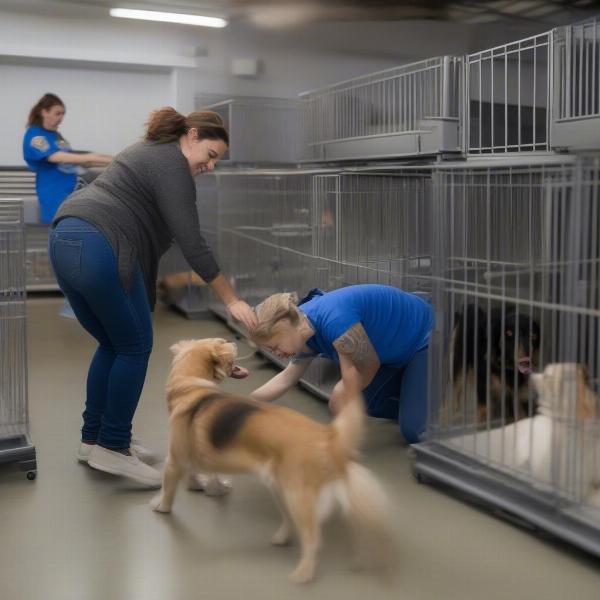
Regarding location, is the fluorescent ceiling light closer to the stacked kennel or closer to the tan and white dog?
the stacked kennel

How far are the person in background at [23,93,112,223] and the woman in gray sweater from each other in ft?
9.88

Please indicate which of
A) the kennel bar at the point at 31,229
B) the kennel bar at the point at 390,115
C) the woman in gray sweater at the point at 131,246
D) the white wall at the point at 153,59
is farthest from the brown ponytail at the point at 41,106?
the woman in gray sweater at the point at 131,246

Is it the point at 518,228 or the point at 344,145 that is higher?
the point at 344,145

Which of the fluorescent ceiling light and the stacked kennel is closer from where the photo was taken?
the stacked kennel

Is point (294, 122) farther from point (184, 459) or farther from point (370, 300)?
point (184, 459)

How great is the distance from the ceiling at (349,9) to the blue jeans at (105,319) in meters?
4.19

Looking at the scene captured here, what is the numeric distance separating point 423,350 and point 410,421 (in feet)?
0.87

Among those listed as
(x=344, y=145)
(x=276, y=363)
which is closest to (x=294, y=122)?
(x=344, y=145)

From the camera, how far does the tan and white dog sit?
191cm

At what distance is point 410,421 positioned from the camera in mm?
2902

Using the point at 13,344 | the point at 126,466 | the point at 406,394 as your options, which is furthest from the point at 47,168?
the point at 406,394

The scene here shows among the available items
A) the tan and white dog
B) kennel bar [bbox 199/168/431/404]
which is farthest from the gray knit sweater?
kennel bar [bbox 199/168/431/404]

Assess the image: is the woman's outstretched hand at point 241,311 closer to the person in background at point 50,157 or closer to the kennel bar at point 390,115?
the kennel bar at point 390,115

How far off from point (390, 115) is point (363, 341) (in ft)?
6.57
